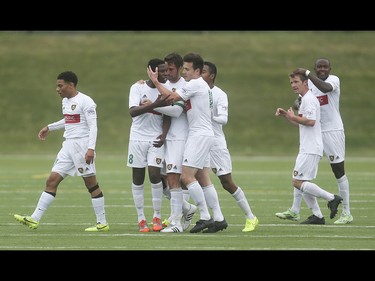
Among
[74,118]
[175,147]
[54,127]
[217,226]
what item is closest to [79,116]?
[74,118]

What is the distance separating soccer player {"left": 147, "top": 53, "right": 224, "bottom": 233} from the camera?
13.7 metres

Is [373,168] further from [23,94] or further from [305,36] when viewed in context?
[305,36]

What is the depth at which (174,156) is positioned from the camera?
14.0 m

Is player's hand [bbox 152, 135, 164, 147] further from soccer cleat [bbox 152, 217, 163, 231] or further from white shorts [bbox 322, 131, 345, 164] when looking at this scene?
white shorts [bbox 322, 131, 345, 164]

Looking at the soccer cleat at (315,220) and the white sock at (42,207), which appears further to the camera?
the soccer cleat at (315,220)

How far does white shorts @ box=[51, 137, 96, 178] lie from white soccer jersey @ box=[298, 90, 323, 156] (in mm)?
3539

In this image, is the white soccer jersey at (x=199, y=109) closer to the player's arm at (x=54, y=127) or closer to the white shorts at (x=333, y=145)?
the player's arm at (x=54, y=127)

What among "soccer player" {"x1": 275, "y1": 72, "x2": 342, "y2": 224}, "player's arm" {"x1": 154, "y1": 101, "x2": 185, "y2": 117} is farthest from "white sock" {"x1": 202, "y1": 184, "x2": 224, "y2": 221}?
"soccer player" {"x1": 275, "y1": 72, "x2": 342, "y2": 224}

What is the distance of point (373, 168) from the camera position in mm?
29750

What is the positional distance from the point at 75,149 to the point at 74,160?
0.18 m

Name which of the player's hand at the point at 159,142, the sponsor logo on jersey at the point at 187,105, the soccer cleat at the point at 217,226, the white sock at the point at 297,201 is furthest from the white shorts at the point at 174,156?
the white sock at the point at 297,201

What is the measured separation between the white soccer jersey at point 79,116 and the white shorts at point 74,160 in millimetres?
112

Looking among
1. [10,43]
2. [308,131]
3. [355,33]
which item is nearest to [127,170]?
[308,131]

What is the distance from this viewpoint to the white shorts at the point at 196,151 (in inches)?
544
